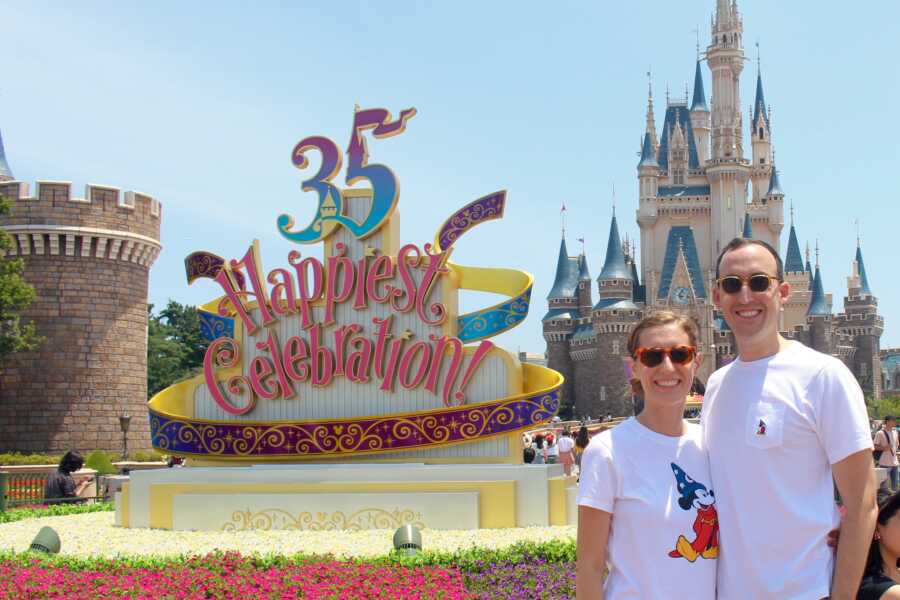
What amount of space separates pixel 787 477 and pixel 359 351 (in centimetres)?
1005

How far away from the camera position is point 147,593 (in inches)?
293

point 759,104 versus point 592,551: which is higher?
point 759,104

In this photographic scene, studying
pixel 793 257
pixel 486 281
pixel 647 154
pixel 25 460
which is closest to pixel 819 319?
pixel 793 257

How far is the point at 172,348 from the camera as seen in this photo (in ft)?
191

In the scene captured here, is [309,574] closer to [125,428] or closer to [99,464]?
[99,464]

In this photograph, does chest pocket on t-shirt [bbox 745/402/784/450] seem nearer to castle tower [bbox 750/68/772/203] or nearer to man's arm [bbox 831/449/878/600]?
man's arm [bbox 831/449/878/600]

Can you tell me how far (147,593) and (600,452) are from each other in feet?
16.1

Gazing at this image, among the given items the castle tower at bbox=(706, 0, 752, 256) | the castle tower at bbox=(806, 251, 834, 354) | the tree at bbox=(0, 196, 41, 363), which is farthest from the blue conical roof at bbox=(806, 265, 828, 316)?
the tree at bbox=(0, 196, 41, 363)

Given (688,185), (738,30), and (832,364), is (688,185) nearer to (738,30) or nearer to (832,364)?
(738,30)

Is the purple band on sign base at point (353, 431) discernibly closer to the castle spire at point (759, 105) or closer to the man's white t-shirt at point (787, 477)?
the man's white t-shirt at point (787, 477)

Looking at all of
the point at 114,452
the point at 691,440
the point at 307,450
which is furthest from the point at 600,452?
the point at 114,452

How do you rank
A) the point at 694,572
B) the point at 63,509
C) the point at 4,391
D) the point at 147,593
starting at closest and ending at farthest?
the point at 694,572, the point at 147,593, the point at 63,509, the point at 4,391

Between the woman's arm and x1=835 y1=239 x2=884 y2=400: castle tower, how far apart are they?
273 feet

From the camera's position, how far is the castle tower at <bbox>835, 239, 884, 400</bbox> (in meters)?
81.7
